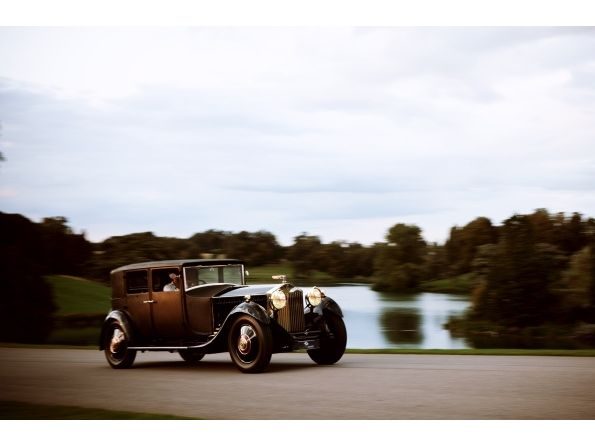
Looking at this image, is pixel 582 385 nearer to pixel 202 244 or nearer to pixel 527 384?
pixel 527 384

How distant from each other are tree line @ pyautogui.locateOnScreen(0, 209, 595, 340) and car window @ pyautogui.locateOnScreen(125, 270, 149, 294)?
21.9 m

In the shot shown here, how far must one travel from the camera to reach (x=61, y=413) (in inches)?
272

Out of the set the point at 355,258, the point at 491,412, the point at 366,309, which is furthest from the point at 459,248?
the point at 491,412

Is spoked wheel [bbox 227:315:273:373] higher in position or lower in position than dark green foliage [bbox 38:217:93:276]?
lower

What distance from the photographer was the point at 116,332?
11055 millimetres

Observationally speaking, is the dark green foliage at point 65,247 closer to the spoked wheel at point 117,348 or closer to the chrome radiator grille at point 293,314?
the spoked wheel at point 117,348

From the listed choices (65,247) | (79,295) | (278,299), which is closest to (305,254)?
(79,295)

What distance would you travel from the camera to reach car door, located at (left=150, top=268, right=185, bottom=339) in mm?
10539

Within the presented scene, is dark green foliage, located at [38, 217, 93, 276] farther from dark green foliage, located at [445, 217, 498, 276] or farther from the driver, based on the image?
the driver

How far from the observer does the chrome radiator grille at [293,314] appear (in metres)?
9.88

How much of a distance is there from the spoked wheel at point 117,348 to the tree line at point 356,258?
2172cm

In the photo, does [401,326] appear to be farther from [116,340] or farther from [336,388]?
[336,388]

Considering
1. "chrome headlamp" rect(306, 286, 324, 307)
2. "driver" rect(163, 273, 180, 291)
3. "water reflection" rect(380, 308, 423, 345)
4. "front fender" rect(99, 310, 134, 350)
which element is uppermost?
"driver" rect(163, 273, 180, 291)

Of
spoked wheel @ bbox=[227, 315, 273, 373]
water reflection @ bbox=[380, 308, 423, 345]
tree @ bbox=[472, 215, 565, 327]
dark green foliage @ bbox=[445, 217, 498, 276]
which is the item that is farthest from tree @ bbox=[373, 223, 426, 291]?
spoked wheel @ bbox=[227, 315, 273, 373]
